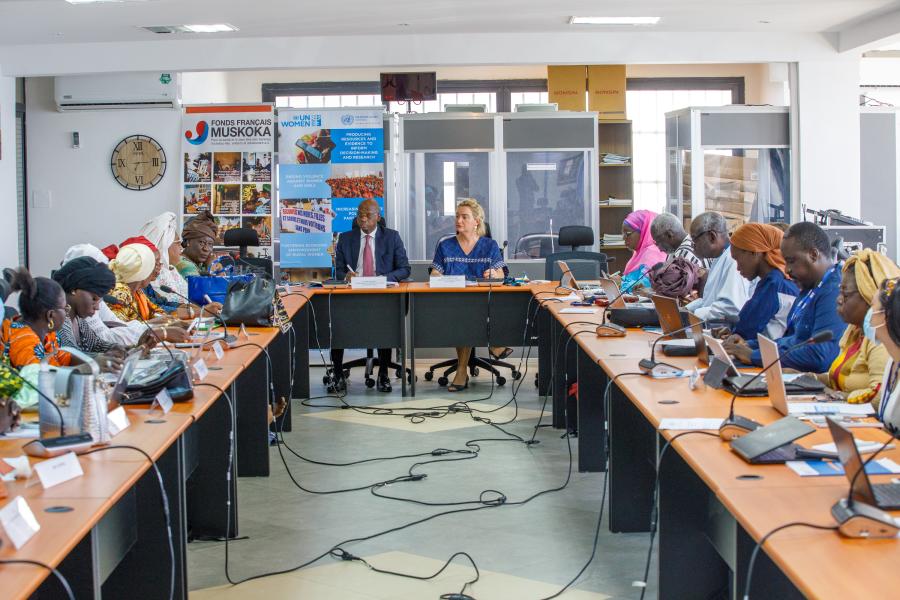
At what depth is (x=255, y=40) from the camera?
9070 mm

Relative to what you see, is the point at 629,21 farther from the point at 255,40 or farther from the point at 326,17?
the point at 255,40

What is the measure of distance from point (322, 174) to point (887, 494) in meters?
7.81

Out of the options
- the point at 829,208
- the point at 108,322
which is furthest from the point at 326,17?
the point at 829,208

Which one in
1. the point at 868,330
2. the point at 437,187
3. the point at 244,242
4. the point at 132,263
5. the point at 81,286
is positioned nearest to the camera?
the point at 868,330

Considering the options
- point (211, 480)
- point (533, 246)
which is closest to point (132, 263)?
point (211, 480)

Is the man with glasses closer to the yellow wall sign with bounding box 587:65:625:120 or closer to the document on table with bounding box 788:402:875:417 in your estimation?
the document on table with bounding box 788:402:875:417

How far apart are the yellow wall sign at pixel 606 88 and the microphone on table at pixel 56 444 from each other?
26.1 ft

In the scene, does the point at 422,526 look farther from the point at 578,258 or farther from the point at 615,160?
the point at 615,160

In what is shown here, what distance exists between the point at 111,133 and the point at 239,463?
5846 mm

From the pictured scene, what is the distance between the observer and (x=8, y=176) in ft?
29.9

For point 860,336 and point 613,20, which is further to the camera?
point 613,20

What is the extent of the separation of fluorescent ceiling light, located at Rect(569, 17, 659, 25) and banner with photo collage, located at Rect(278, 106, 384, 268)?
201 centimetres

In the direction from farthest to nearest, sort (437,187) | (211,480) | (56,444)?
(437,187) → (211,480) → (56,444)

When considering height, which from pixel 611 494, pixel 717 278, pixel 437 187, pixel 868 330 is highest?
pixel 437 187
